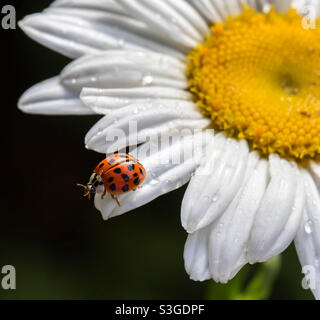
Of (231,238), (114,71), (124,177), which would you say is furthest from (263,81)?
(124,177)

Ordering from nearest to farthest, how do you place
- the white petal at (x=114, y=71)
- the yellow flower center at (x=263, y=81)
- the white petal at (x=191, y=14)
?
the white petal at (x=114, y=71) < the yellow flower center at (x=263, y=81) < the white petal at (x=191, y=14)

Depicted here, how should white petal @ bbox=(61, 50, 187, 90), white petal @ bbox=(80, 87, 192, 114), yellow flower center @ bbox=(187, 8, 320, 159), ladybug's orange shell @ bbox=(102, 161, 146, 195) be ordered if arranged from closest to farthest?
ladybug's orange shell @ bbox=(102, 161, 146, 195)
white petal @ bbox=(80, 87, 192, 114)
white petal @ bbox=(61, 50, 187, 90)
yellow flower center @ bbox=(187, 8, 320, 159)

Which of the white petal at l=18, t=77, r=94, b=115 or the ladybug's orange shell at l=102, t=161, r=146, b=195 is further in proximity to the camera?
the white petal at l=18, t=77, r=94, b=115

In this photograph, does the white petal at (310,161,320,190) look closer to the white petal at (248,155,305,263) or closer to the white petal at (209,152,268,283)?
the white petal at (248,155,305,263)

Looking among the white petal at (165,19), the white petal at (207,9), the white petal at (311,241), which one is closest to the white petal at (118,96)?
the white petal at (165,19)

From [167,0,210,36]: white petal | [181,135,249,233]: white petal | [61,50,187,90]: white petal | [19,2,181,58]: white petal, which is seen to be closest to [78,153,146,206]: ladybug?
[181,135,249,233]: white petal

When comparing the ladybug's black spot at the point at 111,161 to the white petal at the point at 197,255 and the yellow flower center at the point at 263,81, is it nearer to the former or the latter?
the white petal at the point at 197,255

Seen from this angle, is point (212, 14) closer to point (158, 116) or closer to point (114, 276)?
point (158, 116)
